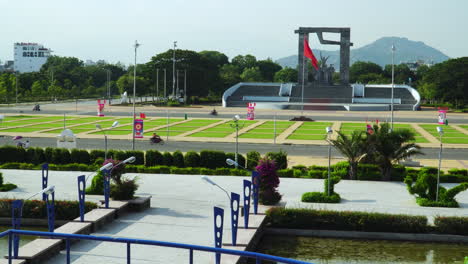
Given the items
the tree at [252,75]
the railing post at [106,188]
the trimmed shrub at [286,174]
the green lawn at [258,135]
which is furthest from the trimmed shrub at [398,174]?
Answer: the tree at [252,75]

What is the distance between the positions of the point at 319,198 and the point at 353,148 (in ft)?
22.1

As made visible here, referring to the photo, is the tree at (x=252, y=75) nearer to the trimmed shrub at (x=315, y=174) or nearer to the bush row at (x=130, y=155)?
the bush row at (x=130, y=155)

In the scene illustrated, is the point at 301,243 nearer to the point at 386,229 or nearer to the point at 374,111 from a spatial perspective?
the point at 386,229

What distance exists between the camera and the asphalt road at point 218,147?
47.9 meters

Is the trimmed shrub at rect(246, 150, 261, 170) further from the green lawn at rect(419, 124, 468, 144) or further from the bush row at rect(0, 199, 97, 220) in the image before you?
the green lawn at rect(419, 124, 468, 144)

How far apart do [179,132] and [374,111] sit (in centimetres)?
4844

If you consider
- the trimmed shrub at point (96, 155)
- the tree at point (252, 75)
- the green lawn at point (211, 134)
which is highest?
the tree at point (252, 75)

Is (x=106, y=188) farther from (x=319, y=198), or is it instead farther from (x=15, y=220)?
(x=319, y=198)

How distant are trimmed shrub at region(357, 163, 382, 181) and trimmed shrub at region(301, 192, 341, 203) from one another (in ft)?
22.8

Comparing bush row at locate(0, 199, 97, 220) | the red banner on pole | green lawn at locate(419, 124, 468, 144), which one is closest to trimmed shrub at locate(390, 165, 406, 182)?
bush row at locate(0, 199, 97, 220)

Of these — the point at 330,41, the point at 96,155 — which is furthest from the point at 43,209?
the point at 330,41

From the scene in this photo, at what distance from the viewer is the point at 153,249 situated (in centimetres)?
2019

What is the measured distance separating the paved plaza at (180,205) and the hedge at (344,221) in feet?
6.37

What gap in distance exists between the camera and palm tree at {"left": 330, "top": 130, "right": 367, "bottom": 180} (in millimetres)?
34031
